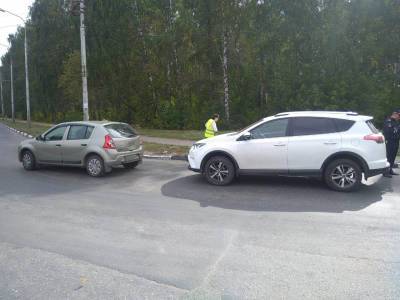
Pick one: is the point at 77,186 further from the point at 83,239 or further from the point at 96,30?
the point at 96,30

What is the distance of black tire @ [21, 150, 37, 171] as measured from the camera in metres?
11.1

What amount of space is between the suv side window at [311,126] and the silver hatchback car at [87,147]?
184 inches

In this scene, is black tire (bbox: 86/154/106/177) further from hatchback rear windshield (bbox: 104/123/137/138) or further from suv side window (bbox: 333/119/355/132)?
suv side window (bbox: 333/119/355/132)

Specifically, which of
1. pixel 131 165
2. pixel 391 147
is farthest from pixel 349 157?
pixel 131 165

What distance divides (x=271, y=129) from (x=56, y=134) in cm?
621

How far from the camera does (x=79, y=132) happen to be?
1040 centimetres

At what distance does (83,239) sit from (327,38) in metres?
20.8

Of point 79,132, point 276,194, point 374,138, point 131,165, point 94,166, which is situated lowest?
point 276,194

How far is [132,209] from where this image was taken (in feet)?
22.3

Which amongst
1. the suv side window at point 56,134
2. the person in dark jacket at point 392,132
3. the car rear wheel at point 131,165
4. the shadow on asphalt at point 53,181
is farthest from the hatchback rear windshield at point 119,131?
the person in dark jacket at point 392,132

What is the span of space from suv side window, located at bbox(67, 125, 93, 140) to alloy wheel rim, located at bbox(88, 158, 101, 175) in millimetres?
692

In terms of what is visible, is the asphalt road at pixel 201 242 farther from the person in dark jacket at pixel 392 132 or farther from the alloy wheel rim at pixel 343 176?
the person in dark jacket at pixel 392 132

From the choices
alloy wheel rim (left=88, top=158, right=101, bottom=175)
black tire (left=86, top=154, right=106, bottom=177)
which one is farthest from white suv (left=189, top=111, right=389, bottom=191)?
alloy wheel rim (left=88, top=158, right=101, bottom=175)

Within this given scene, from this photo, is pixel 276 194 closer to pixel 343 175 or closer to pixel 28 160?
pixel 343 175
